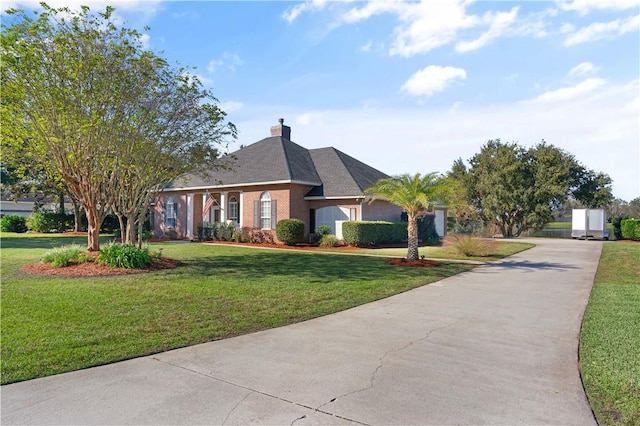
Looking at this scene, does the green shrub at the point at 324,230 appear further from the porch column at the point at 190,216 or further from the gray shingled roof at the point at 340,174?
the porch column at the point at 190,216

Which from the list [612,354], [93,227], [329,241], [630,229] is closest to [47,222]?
[93,227]

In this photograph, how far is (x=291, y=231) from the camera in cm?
2234

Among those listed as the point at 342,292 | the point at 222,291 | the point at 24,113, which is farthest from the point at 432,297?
the point at 24,113

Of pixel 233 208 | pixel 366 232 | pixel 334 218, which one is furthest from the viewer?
pixel 233 208

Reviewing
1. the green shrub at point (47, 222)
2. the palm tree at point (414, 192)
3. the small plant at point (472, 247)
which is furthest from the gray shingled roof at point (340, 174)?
the green shrub at point (47, 222)

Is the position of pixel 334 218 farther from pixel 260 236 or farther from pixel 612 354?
pixel 612 354

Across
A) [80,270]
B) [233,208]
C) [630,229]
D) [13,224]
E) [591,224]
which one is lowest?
[80,270]

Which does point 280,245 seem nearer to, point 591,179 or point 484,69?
point 484,69

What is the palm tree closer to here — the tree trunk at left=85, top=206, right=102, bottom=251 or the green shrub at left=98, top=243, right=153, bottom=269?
the green shrub at left=98, top=243, right=153, bottom=269

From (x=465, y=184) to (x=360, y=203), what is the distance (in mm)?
23984

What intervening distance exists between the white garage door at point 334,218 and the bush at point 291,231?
191cm

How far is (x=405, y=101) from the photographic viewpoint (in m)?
16.7

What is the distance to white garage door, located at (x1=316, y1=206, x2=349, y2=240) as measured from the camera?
77.1 ft

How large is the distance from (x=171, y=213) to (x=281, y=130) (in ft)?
32.2
